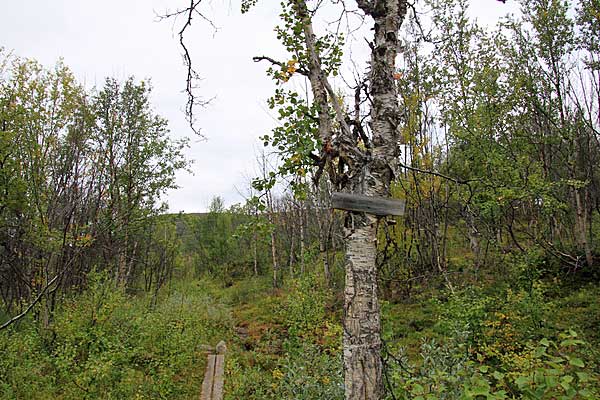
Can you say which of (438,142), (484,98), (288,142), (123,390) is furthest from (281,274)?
(288,142)

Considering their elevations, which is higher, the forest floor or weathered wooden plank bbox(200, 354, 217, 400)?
the forest floor

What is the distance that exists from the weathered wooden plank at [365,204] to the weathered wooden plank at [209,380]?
15.1 ft

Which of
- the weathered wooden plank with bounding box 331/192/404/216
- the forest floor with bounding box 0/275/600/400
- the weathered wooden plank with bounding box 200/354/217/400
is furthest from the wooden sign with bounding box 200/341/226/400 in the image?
the weathered wooden plank with bounding box 331/192/404/216

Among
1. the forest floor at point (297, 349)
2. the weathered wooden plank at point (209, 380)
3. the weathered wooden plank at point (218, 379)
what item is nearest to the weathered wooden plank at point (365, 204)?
the forest floor at point (297, 349)

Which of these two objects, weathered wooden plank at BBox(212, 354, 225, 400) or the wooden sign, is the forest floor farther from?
weathered wooden plank at BBox(212, 354, 225, 400)

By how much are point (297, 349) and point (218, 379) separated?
179cm

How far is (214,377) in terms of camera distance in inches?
266

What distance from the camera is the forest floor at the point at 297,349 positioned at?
395 centimetres

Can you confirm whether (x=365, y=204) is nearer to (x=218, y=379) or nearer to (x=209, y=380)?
(x=218, y=379)

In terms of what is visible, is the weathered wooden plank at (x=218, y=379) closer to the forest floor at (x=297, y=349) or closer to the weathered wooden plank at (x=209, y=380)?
the weathered wooden plank at (x=209, y=380)

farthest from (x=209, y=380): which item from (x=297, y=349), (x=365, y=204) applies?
(x=365, y=204)

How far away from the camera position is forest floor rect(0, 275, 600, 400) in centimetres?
395

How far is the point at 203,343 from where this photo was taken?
9.26 metres

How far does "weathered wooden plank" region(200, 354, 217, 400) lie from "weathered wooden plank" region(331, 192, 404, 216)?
4617mm
